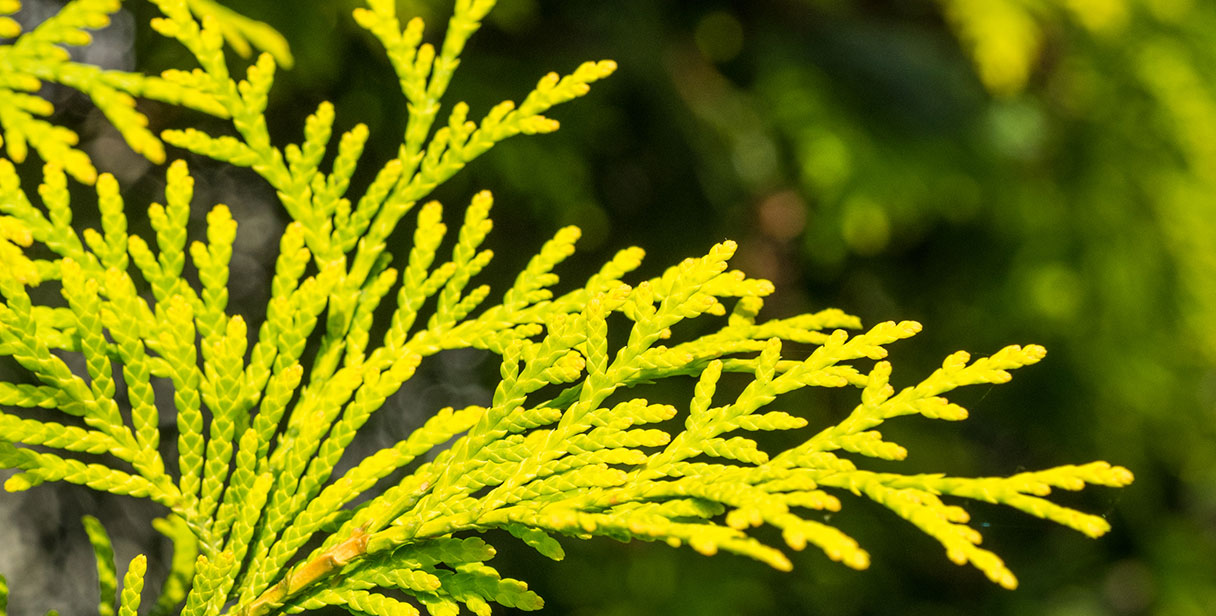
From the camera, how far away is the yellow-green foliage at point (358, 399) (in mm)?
937

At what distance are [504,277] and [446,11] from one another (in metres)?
0.86

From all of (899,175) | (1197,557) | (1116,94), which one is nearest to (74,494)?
(899,175)

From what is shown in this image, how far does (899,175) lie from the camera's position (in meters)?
2.96

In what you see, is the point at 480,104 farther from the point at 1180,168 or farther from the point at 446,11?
the point at 1180,168

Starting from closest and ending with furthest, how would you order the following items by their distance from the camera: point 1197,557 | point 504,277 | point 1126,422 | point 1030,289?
point 504,277
point 1030,289
point 1126,422
point 1197,557

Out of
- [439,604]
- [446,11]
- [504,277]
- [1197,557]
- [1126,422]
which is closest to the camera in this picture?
[439,604]

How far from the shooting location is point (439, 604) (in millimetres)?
987

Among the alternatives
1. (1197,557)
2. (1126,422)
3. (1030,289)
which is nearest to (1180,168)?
(1030,289)

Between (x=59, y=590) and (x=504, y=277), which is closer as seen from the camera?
(x=59, y=590)

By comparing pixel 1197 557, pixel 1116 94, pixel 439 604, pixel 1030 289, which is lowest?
pixel 439 604

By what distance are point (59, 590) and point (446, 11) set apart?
196 centimetres

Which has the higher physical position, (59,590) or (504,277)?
(504,277)

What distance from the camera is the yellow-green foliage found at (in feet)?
3.07

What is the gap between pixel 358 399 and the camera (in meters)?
1.03
